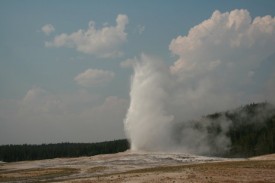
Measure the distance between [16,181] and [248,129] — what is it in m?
125

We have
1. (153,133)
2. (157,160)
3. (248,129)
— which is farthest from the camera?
(248,129)

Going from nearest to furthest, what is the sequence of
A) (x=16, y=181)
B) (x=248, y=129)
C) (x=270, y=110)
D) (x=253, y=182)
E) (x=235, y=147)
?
(x=253, y=182) < (x=16, y=181) < (x=235, y=147) < (x=248, y=129) < (x=270, y=110)

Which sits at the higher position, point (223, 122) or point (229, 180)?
point (223, 122)

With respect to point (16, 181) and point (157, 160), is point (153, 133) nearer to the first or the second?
point (157, 160)

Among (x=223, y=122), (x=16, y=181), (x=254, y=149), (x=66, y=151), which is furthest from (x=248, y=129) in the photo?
(x=16, y=181)

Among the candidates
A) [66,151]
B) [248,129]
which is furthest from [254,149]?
[66,151]

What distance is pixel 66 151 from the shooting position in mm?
195750

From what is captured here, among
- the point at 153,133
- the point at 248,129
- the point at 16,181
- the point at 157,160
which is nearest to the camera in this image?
the point at 16,181

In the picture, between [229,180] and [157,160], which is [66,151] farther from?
[229,180]

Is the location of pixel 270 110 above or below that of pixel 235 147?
above

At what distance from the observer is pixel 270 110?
184250 millimetres

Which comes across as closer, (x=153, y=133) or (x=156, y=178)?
(x=156, y=178)

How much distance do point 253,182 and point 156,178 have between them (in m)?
11.5

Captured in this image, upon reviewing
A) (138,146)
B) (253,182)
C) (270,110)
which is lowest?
(253,182)
